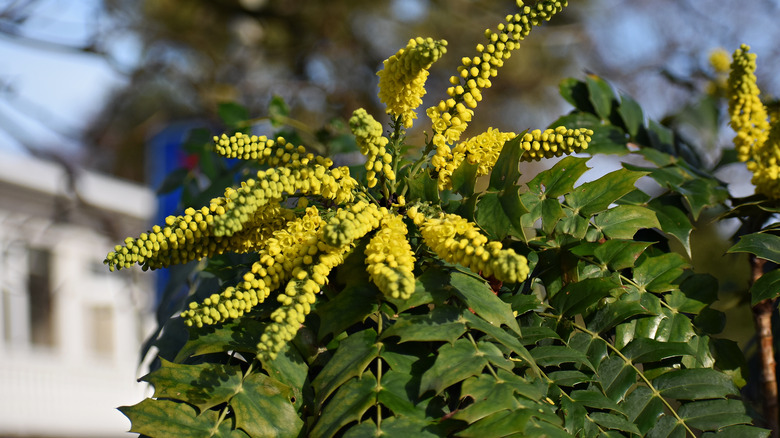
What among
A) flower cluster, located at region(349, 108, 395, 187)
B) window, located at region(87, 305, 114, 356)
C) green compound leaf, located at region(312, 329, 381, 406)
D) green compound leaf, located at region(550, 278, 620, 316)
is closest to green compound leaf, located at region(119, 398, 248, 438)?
green compound leaf, located at region(312, 329, 381, 406)

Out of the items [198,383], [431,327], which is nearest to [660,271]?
[431,327]

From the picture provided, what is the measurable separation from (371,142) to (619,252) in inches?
15.1

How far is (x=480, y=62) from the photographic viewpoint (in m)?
0.87

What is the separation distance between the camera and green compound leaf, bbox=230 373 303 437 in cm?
78

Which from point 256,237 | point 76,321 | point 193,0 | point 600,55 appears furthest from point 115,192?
point 256,237

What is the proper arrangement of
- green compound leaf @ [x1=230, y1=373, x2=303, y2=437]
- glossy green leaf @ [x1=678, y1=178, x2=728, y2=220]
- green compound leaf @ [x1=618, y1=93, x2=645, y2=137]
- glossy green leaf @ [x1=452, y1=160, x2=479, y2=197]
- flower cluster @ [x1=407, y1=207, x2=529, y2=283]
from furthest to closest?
green compound leaf @ [x1=618, y1=93, x2=645, y2=137] → glossy green leaf @ [x1=678, y1=178, x2=728, y2=220] → glossy green leaf @ [x1=452, y1=160, x2=479, y2=197] → green compound leaf @ [x1=230, y1=373, x2=303, y2=437] → flower cluster @ [x1=407, y1=207, x2=529, y2=283]

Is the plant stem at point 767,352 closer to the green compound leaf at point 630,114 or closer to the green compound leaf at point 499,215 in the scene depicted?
the green compound leaf at point 630,114

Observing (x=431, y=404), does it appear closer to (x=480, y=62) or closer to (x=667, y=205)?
(x=480, y=62)

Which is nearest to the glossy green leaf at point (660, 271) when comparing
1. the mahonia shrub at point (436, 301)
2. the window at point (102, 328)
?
the mahonia shrub at point (436, 301)

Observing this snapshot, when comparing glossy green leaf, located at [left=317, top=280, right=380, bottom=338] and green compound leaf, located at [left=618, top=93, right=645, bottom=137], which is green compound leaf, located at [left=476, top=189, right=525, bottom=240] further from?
green compound leaf, located at [left=618, top=93, right=645, bottom=137]

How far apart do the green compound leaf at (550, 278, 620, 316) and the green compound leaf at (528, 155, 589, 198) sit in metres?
0.12

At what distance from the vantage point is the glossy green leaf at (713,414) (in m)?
0.88

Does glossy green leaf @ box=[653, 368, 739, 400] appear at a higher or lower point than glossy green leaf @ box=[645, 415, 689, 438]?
higher

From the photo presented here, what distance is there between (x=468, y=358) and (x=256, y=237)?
0.31 metres
